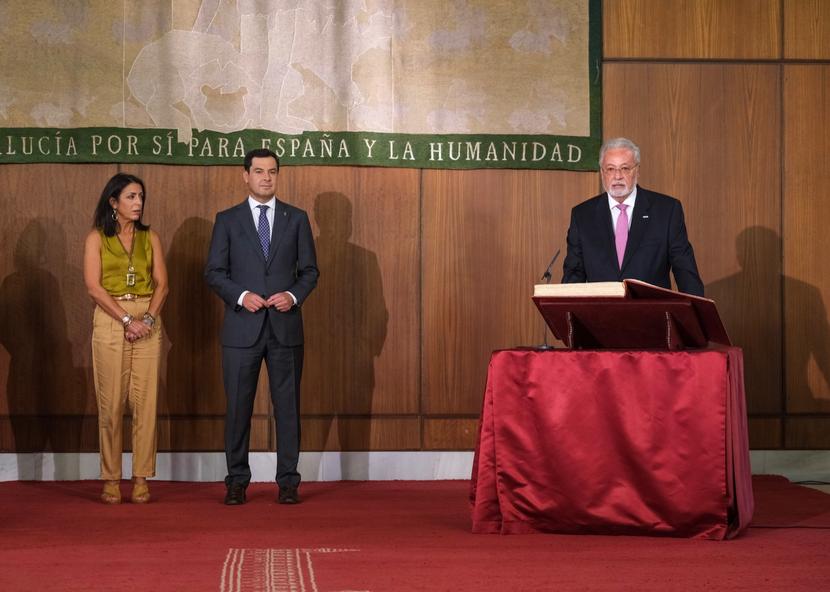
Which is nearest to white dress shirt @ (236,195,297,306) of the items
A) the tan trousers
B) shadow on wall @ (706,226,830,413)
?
the tan trousers

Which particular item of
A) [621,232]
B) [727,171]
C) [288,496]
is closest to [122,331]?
[288,496]

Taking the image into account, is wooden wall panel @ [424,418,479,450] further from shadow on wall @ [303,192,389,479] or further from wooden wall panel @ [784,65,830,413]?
wooden wall panel @ [784,65,830,413]

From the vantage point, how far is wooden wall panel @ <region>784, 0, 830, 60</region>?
6832mm

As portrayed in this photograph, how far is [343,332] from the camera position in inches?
264

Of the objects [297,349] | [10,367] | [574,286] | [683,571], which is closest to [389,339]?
[297,349]

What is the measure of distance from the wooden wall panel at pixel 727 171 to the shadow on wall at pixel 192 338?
262cm

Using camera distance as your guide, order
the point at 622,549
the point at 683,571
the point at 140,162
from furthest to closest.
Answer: the point at 140,162
the point at 622,549
the point at 683,571

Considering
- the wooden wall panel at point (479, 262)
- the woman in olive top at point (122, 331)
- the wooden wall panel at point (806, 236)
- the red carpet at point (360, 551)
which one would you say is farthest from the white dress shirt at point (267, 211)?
the wooden wall panel at point (806, 236)

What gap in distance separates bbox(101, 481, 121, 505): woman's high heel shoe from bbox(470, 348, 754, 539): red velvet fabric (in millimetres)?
2165

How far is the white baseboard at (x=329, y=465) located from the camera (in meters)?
6.59

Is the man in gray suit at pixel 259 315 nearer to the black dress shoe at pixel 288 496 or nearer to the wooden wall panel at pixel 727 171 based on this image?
the black dress shoe at pixel 288 496

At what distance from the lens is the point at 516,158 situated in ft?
22.0

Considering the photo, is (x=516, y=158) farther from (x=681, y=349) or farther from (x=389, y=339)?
(x=681, y=349)

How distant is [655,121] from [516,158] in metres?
0.88
